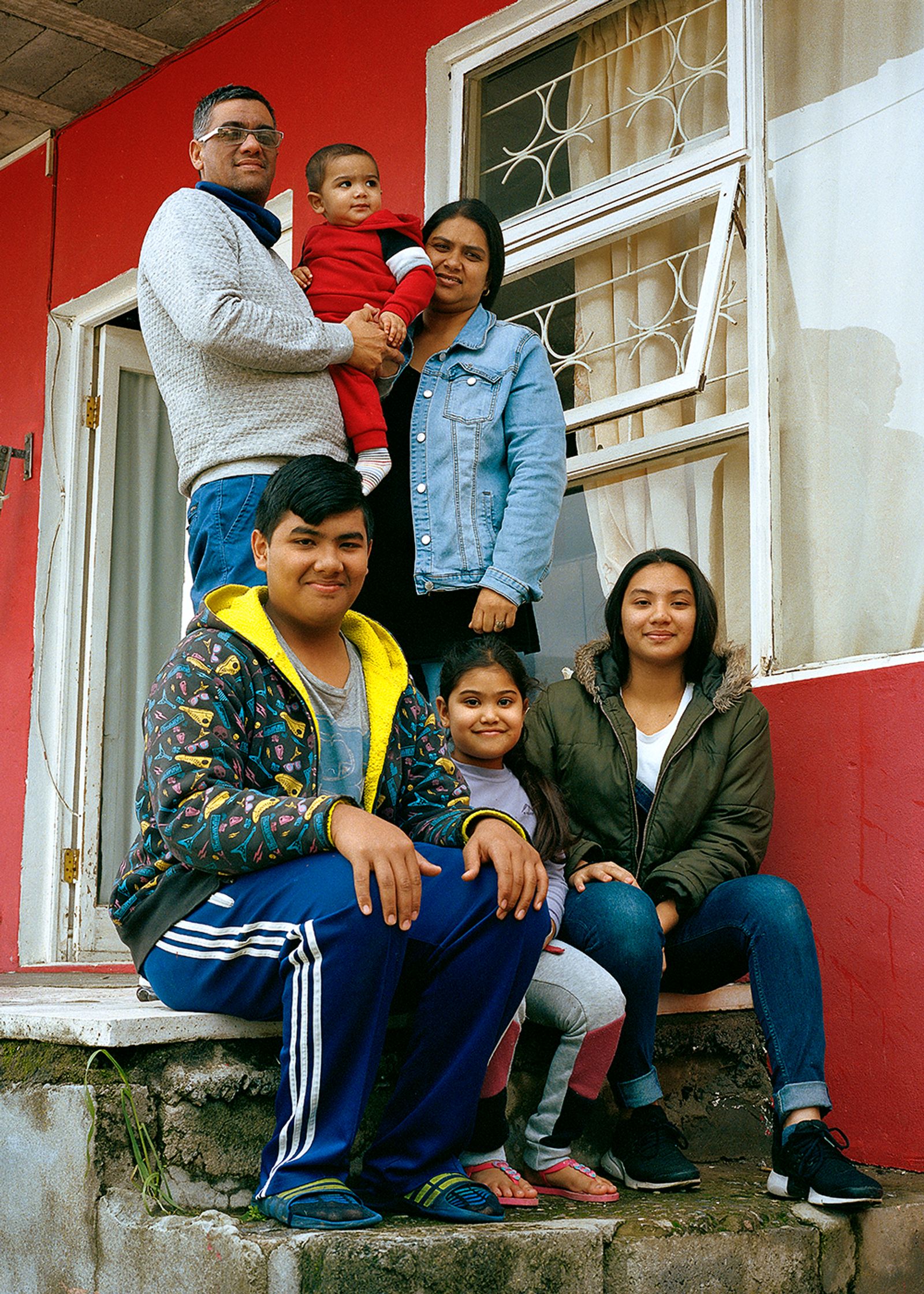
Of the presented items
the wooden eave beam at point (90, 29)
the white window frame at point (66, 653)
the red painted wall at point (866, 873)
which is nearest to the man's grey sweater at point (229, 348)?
the red painted wall at point (866, 873)

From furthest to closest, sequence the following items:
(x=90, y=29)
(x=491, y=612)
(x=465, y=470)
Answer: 1. (x=90, y=29)
2. (x=465, y=470)
3. (x=491, y=612)

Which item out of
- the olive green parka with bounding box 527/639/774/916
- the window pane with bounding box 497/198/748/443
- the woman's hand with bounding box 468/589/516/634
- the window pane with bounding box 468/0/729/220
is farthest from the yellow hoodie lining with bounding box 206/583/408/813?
the window pane with bounding box 468/0/729/220

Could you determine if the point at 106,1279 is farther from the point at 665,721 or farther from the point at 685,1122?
the point at 665,721

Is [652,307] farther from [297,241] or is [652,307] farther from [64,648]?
[64,648]

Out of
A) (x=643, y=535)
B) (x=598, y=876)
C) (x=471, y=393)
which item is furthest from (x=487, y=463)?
(x=598, y=876)

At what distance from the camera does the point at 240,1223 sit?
199 centimetres

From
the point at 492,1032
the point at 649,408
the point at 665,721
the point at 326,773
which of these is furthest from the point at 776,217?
the point at 492,1032

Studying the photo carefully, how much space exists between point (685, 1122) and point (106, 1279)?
4.25 feet

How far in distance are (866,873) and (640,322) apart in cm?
172

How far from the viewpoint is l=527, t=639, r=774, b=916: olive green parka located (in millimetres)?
2945

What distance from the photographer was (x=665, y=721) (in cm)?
311

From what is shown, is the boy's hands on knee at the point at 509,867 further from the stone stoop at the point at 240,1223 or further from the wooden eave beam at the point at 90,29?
the wooden eave beam at the point at 90,29

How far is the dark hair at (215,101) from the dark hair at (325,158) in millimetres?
221

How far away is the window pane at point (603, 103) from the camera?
3.90m
